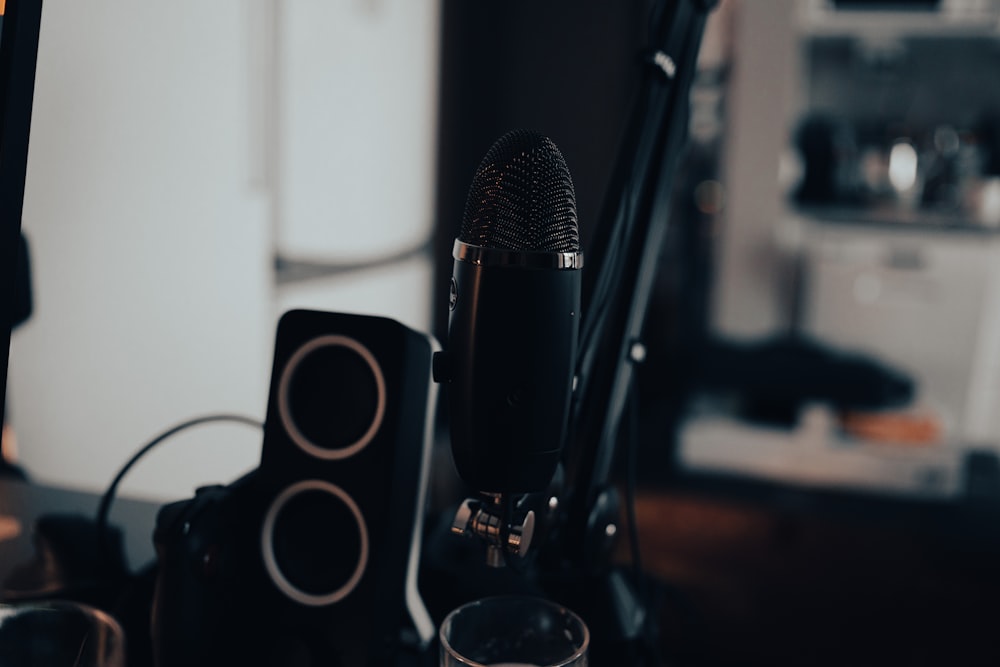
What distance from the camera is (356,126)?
7.40 ft

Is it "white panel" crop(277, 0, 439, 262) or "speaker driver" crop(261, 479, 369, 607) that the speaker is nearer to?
"speaker driver" crop(261, 479, 369, 607)

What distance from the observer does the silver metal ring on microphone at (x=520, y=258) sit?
414mm

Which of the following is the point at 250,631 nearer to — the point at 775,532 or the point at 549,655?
the point at 549,655

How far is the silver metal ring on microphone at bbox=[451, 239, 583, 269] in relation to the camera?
0.41 m

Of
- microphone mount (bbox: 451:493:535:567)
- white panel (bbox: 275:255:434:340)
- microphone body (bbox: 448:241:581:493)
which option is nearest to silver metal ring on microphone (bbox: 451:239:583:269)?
microphone body (bbox: 448:241:581:493)

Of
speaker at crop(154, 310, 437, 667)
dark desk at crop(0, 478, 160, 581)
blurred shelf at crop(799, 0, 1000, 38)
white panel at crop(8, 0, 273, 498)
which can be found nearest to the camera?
speaker at crop(154, 310, 437, 667)

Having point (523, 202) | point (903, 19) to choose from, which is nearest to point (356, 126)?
point (903, 19)

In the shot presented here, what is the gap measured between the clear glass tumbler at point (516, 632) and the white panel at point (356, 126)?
1519mm

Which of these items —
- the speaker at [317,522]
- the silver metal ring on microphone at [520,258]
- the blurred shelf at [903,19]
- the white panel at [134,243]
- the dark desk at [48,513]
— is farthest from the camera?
the blurred shelf at [903,19]

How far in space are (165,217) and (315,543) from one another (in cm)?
79

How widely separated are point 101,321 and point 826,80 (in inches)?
114

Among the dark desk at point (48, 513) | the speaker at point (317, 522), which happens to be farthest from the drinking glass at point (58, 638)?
the dark desk at point (48, 513)

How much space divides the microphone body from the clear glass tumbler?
0.31 feet

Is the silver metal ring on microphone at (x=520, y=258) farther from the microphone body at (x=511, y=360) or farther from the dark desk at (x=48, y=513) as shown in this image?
the dark desk at (x=48, y=513)
